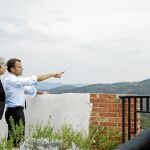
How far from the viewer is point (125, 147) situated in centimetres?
83

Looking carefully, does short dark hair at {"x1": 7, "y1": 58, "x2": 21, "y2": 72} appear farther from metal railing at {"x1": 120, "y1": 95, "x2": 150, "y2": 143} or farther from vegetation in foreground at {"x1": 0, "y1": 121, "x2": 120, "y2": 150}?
metal railing at {"x1": 120, "y1": 95, "x2": 150, "y2": 143}

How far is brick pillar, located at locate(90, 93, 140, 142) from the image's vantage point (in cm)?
723

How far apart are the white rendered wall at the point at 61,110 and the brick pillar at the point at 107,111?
86mm

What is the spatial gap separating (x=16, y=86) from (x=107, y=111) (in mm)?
1589

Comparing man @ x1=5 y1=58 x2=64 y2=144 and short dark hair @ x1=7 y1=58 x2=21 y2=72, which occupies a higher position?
short dark hair @ x1=7 y1=58 x2=21 y2=72

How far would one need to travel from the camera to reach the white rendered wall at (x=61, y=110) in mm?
7250

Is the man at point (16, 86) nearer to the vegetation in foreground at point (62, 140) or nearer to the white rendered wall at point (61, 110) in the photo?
the vegetation in foreground at point (62, 140)

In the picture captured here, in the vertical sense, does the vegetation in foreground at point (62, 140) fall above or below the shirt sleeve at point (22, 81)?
below

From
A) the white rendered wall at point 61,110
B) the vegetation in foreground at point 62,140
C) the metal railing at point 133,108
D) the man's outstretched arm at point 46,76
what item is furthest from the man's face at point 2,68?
the metal railing at point 133,108

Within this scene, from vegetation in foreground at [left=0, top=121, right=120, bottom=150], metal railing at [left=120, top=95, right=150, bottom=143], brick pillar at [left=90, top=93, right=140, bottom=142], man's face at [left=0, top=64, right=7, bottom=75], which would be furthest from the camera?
brick pillar at [left=90, top=93, right=140, bottom=142]

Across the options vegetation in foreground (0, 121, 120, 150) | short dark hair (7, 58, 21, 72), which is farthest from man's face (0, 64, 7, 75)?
vegetation in foreground (0, 121, 120, 150)

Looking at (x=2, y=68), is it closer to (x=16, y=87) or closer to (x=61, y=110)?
(x=16, y=87)

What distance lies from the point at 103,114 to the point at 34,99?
1.32 metres

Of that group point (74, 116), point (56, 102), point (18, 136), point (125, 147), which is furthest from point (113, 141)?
point (125, 147)
